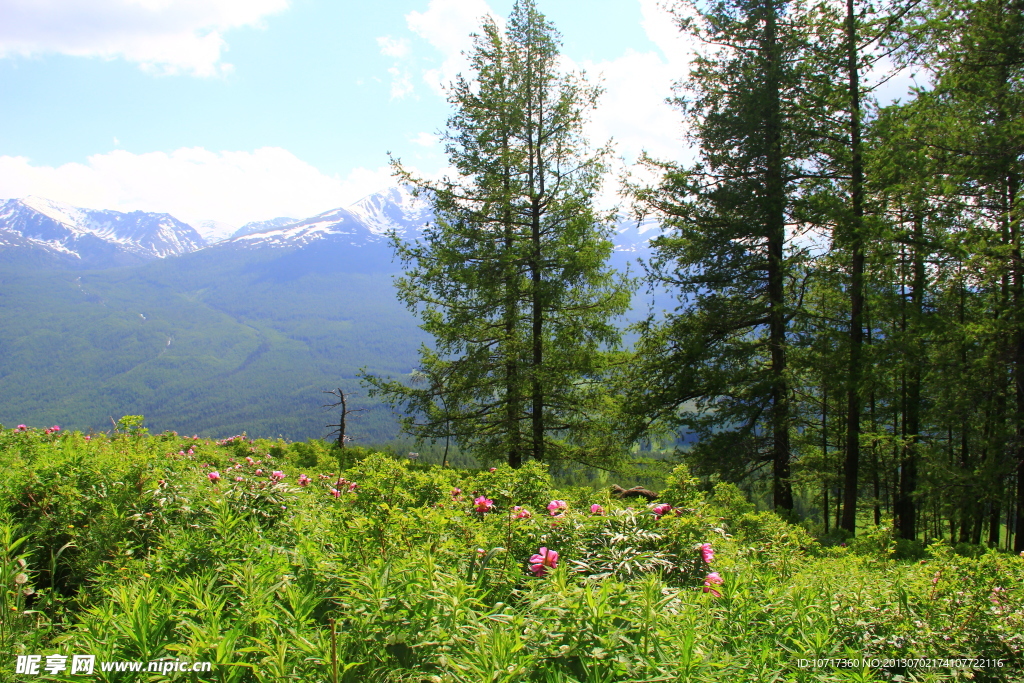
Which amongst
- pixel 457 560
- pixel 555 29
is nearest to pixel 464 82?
pixel 555 29

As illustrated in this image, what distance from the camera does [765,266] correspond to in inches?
391

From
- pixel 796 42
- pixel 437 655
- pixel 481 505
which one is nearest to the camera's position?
pixel 437 655

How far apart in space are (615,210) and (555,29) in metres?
4.03

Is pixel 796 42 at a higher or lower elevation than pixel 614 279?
higher

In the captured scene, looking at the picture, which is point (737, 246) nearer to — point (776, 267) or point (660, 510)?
point (776, 267)

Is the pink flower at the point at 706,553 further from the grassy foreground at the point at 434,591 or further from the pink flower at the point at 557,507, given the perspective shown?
the pink flower at the point at 557,507

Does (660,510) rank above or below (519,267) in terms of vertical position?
below

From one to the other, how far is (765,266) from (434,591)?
9727mm

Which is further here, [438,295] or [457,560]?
[438,295]

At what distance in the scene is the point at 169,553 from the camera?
2648 millimetres

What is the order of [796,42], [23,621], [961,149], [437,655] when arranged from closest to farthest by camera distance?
1. [437,655]
2. [23,621]
3. [961,149]
4. [796,42]

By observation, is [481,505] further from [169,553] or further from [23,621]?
[23,621]

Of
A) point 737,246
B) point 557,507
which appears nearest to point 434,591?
point 557,507

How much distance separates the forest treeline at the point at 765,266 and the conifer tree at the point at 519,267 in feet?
0.16
